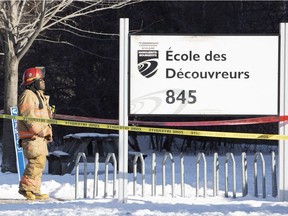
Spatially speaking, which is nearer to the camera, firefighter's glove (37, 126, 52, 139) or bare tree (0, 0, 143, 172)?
firefighter's glove (37, 126, 52, 139)

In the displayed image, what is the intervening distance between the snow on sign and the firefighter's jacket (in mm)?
1351

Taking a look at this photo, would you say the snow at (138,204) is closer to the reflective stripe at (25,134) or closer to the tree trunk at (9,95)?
the reflective stripe at (25,134)

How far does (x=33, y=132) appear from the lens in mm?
11555

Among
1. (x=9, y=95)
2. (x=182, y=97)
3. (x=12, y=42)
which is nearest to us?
(x=182, y=97)

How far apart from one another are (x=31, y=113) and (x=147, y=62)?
1890mm

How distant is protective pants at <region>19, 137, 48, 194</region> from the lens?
11586 mm

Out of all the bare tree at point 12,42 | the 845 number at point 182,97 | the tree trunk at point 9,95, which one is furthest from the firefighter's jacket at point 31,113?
the tree trunk at point 9,95

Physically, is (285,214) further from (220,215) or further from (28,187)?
(28,187)

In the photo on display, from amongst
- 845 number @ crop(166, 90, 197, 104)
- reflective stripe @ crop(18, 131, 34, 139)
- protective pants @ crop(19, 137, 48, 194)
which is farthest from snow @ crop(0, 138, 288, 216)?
845 number @ crop(166, 90, 197, 104)

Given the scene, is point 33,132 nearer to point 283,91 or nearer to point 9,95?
point 283,91

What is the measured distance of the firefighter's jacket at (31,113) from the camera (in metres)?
11.5

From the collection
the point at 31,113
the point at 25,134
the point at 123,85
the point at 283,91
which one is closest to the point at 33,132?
the point at 25,134

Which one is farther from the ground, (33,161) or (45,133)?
(45,133)

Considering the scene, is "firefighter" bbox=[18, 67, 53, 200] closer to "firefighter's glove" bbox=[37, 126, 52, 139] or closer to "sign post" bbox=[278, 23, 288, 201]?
"firefighter's glove" bbox=[37, 126, 52, 139]
